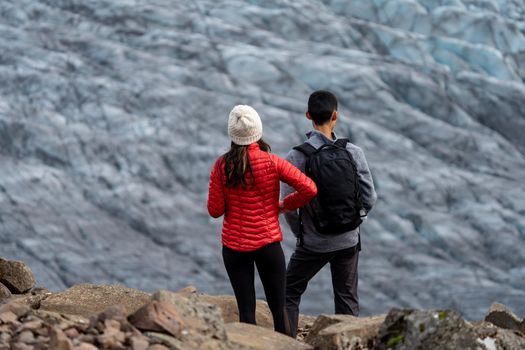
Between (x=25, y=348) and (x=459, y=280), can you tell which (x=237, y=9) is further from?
(x=25, y=348)

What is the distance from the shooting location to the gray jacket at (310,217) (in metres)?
3.95

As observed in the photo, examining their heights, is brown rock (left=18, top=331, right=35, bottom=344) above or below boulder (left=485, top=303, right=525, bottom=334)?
above

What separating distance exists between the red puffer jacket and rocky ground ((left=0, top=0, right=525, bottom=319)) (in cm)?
1802

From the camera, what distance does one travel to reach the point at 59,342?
2793 millimetres

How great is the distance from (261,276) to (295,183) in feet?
1.46

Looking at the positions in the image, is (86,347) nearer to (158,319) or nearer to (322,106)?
(158,319)

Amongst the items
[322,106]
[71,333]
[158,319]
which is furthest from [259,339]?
[322,106]

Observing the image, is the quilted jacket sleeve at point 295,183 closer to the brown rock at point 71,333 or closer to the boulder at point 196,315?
the boulder at point 196,315

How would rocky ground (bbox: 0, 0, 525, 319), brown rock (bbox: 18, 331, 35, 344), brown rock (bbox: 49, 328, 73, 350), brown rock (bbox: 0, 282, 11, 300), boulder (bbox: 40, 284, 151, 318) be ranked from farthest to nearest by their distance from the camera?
1. rocky ground (bbox: 0, 0, 525, 319)
2. brown rock (bbox: 0, 282, 11, 300)
3. boulder (bbox: 40, 284, 151, 318)
4. brown rock (bbox: 18, 331, 35, 344)
5. brown rock (bbox: 49, 328, 73, 350)

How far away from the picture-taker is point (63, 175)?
2306 cm

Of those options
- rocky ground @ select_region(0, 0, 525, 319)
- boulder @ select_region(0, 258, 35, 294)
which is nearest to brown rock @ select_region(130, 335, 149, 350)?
boulder @ select_region(0, 258, 35, 294)

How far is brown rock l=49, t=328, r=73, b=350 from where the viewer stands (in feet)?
9.14

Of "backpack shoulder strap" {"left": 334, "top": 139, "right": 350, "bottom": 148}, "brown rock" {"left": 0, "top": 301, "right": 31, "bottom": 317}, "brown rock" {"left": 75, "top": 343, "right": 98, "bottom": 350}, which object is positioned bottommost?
"brown rock" {"left": 0, "top": 301, "right": 31, "bottom": 317}

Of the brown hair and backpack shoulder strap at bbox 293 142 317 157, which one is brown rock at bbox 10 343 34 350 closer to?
the brown hair
